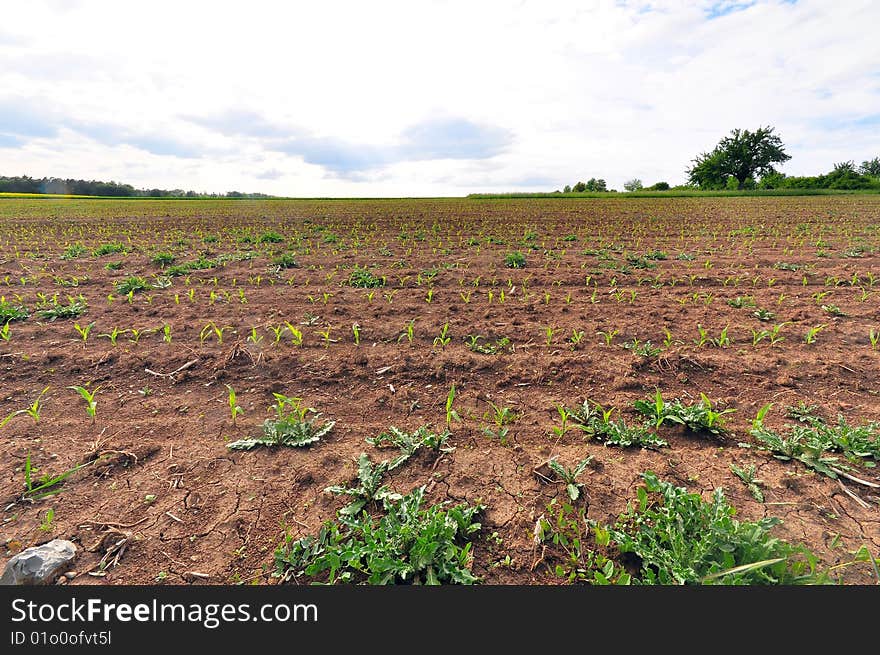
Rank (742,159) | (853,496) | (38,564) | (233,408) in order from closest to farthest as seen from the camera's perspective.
Result: 1. (38,564)
2. (853,496)
3. (233,408)
4. (742,159)

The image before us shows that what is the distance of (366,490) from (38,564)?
1573 mm

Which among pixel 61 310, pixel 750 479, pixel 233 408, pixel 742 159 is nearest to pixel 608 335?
pixel 750 479

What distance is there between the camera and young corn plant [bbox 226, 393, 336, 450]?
2863 mm

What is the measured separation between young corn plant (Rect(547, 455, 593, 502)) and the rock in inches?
106

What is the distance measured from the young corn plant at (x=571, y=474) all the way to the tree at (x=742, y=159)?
249 feet

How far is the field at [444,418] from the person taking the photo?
2.14 metres

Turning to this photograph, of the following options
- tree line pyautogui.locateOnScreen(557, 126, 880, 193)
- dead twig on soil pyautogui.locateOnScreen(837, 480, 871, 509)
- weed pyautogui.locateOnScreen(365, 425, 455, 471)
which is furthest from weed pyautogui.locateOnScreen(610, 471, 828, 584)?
tree line pyautogui.locateOnScreen(557, 126, 880, 193)

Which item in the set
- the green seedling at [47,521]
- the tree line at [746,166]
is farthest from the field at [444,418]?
the tree line at [746,166]

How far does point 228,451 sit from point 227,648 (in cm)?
138

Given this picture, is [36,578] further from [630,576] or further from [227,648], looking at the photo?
[630,576]

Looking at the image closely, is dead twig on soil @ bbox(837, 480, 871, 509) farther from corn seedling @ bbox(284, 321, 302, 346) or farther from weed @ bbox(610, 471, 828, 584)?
corn seedling @ bbox(284, 321, 302, 346)

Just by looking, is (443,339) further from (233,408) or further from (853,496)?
(853,496)

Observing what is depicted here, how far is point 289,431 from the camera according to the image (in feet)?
9.63

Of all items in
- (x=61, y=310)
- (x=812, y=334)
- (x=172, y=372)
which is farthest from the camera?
(x=61, y=310)
